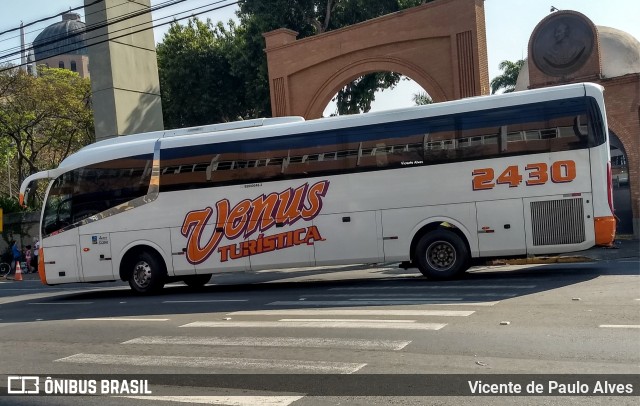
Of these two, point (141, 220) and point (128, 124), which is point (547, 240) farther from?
point (128, 124)

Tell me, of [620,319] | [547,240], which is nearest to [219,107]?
[547,240]

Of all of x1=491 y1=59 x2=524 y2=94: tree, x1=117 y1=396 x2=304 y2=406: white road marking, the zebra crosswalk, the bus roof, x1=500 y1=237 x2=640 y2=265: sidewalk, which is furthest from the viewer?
x1=491 y1=59 x2=524 y2=94: tree

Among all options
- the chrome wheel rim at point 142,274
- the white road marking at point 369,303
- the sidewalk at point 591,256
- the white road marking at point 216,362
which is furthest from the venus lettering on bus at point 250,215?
the white road marking at point 216,362

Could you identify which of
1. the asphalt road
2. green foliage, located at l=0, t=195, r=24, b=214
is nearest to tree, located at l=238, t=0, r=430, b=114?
green foliage, located at l=0, t=195, r=24, b=214

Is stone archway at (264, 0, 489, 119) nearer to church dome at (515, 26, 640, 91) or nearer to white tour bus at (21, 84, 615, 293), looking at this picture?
church dome at (515, 26, 640, 91)

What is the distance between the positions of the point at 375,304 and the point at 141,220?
22.5 ft

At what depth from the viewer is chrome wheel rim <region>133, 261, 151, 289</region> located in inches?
606

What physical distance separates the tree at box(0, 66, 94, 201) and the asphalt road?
27.4 meters

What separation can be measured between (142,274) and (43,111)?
27.3 meters

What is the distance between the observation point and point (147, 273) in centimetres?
1539

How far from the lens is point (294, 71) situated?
79.5 feet

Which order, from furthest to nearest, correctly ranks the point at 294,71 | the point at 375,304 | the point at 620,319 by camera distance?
the point at 294,71
the point at 375,304
the point at 620,319

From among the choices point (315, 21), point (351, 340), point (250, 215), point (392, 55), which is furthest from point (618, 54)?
point (351, 340)

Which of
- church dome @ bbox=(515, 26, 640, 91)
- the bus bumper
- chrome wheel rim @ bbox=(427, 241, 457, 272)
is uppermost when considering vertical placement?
church dome @ bbox=(515, 26, 640, 91)
